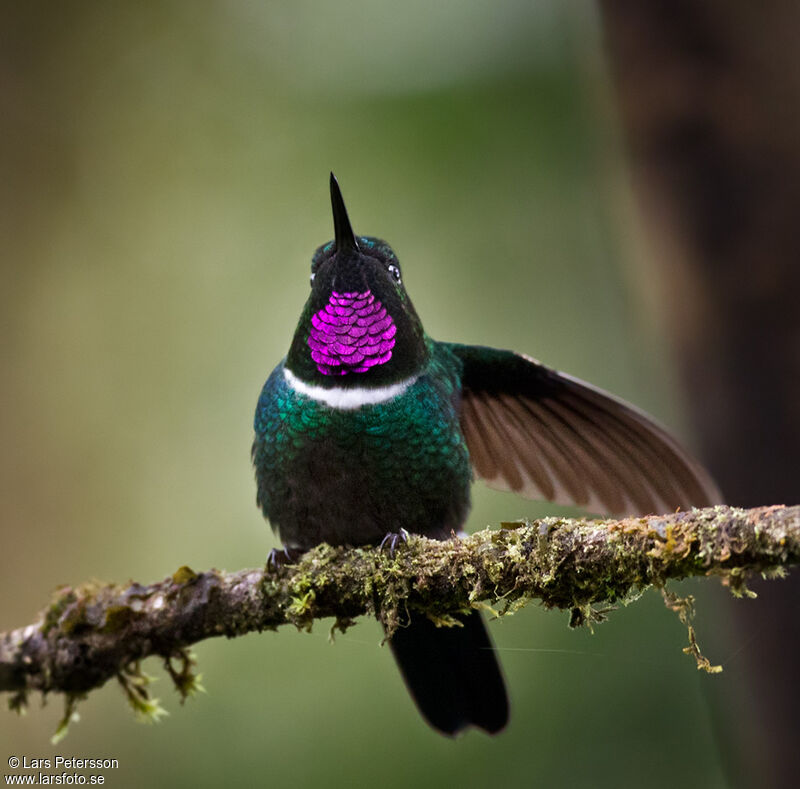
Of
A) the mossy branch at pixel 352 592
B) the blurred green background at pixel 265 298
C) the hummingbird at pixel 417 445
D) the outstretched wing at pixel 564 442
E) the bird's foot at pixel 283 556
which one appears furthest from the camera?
the blurred green background at pixel 265 298

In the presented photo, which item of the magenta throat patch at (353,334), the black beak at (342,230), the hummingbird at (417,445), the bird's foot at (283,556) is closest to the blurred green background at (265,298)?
the hummingbird at (417,445)

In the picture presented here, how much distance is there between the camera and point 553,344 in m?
6.87

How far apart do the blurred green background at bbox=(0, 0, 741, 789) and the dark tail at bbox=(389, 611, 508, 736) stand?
7.22 ft

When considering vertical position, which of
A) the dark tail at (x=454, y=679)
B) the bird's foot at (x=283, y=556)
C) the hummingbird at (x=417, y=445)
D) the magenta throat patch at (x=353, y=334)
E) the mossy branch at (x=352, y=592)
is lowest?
the dark tail at (x=454, y=679)

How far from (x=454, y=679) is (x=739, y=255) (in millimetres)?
1933

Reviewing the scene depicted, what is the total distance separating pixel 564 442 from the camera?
11.8 ft

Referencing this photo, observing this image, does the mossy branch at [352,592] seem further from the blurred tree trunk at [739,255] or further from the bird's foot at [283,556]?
the blurred tree trunk at [739,255]

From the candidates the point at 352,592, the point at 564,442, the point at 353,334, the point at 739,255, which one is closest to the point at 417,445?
the point at 353,334

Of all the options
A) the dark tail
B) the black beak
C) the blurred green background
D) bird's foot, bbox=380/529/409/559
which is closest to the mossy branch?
bird's foot, bbox=380/529/409/559

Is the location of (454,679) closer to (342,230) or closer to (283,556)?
(283,556)

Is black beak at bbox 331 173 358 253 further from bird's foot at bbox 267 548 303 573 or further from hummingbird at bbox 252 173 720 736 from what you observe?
bird's foot at bbox 267 548 303 573

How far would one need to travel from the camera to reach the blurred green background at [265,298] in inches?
227

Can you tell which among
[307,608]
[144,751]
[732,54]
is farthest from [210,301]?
[307,608]

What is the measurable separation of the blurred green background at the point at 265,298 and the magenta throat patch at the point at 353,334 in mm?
2648
